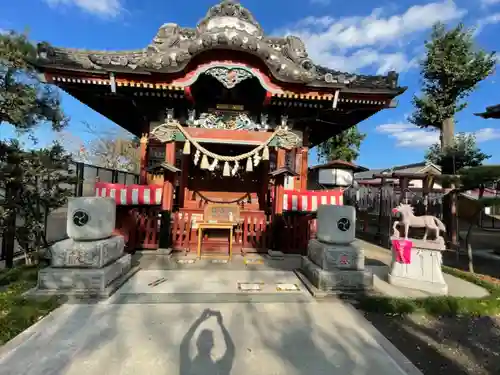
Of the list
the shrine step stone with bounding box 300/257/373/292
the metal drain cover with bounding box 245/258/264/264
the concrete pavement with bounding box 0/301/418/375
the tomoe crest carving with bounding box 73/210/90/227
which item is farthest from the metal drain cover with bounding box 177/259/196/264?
the shrine step stone with bounding box 300/257/373/292

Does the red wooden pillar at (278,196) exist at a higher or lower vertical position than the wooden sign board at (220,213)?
higher

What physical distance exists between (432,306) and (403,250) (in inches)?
50.4

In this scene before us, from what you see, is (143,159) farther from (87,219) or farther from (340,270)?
(340,270)

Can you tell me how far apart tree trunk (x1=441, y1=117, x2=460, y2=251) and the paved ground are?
6.62 m

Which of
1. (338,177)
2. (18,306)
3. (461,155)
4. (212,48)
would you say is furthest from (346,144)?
(18,306)

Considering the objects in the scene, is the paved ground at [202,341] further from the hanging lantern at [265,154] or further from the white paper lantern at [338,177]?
the white paper lantern at [338,177]

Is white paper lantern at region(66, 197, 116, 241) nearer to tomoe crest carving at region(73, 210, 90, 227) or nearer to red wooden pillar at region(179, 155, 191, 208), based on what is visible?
tomoe crest carving at region(73, 210, 90, 227)

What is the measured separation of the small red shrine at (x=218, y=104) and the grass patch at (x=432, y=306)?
3.32 metres

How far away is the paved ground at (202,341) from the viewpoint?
272 cm

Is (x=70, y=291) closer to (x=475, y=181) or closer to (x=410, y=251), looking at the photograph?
(x=410, y=251)

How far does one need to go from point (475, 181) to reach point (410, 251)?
8.18ft

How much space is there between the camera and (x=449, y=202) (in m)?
11.2

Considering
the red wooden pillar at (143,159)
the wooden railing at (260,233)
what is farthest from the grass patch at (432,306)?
the red wooden pillar at (143,159)

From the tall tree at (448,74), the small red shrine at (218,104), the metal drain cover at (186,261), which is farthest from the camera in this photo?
the tall tree at (448,74)
